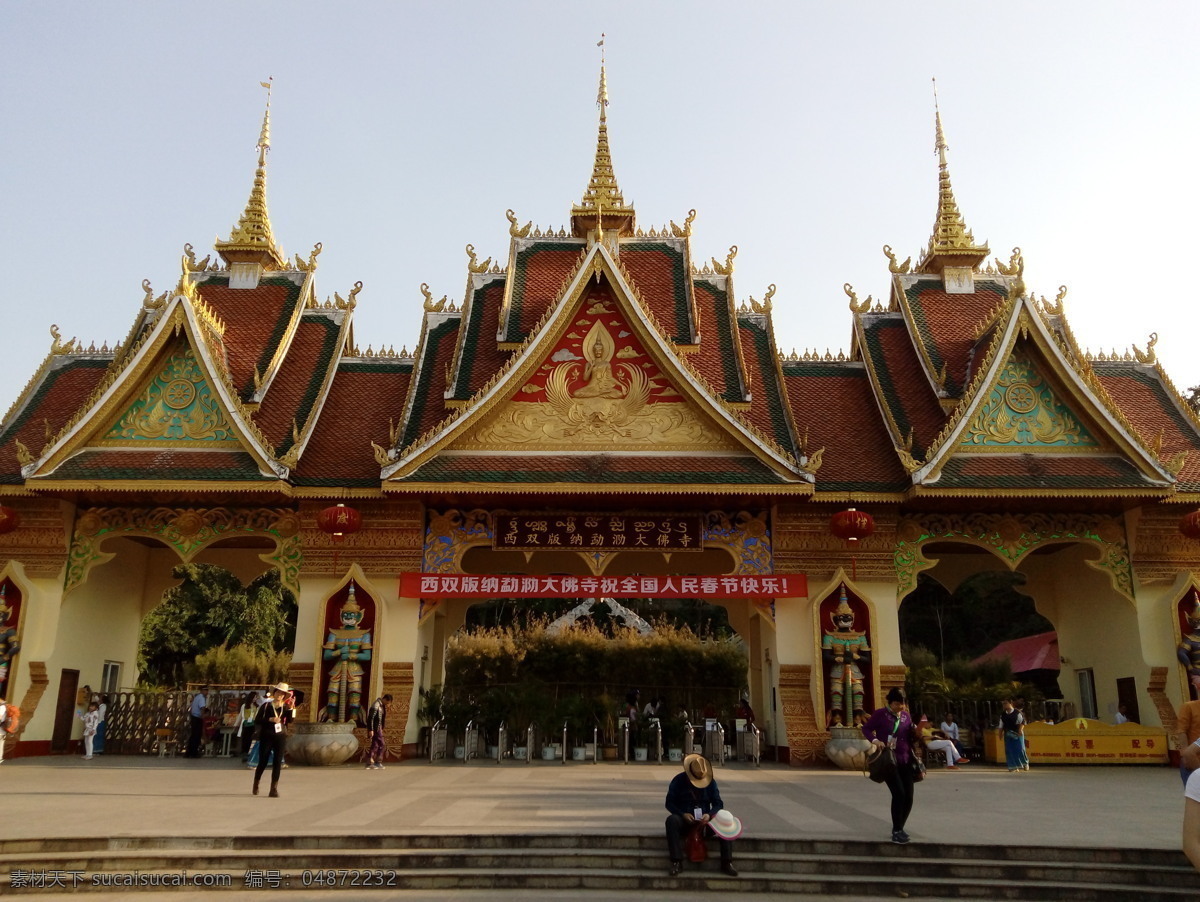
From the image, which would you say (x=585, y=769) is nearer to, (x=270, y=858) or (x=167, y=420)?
(x=270, y=858)

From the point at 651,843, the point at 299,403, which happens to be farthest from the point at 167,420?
the point at 651,843

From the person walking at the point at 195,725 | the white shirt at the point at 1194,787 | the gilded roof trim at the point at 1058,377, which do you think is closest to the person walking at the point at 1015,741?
the gilded roof trim at the point at 1058,377

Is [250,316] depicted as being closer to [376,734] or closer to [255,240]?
[255,240]

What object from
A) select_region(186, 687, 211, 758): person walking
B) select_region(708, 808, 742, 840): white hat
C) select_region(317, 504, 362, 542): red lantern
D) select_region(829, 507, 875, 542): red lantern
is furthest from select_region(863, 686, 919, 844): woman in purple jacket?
select_region(186, 687, 211, 758): person walking

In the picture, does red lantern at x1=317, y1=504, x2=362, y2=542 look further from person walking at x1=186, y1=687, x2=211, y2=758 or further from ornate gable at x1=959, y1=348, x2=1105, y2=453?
ornate gable at x1=959, y1=348, x2=1105, y2=453

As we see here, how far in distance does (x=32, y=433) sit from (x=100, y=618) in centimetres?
357

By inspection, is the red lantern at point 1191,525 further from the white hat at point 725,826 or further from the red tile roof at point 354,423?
the red tile roof at point 354,423

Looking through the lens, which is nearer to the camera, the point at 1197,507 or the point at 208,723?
the point at 1197,507

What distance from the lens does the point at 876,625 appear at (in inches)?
A: 613

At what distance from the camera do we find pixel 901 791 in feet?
25.4

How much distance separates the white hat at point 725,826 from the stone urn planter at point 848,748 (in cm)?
771

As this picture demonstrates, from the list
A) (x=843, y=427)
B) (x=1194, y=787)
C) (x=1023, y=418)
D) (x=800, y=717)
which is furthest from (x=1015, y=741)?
(x=1194, y=787)

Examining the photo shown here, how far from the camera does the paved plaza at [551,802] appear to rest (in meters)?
8.17

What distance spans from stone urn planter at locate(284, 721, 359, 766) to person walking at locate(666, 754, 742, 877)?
27.0 ft
